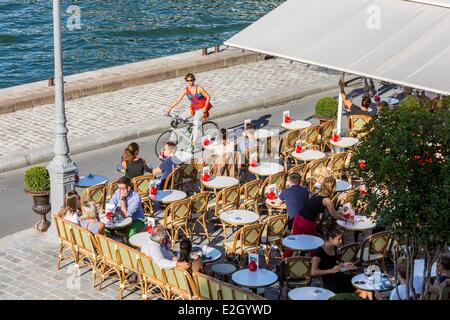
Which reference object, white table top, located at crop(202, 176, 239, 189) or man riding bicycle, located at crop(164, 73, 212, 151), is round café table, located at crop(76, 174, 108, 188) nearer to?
white table top, located at crop(202, 176, 239, 189)

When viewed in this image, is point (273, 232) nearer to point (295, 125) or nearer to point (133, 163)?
point (133, 163)

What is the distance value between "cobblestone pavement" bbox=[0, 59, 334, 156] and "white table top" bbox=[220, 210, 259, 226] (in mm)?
5818

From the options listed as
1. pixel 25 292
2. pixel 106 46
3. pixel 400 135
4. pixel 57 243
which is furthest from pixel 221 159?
pixel 106 46

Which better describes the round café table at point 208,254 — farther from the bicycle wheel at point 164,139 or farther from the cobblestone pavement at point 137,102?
the cobblestone pavement at point 137,102

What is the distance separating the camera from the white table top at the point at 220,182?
17.4 meters

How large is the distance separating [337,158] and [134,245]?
4.95m

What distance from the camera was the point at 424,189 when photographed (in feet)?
35.6

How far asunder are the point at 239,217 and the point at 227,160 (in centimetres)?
230

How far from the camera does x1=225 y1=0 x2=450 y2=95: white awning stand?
18344 mm

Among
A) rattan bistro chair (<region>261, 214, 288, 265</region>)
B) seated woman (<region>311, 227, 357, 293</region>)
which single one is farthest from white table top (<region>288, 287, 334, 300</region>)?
rattan bistro chair (<region>261, 214, 288, 265</region>)

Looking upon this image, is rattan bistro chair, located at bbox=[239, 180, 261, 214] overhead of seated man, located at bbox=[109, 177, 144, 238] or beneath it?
beneath

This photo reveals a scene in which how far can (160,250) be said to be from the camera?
13.7 metres
